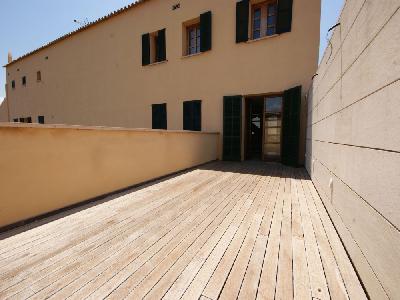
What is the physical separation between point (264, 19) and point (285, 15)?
870 mm

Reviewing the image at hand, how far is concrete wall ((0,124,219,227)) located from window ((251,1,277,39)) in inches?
203

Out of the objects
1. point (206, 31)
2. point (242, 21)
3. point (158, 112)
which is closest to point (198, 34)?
point (206, 31)

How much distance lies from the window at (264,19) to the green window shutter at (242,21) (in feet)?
1.22

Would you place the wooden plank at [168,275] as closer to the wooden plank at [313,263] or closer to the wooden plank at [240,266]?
the wooden plank at [240,266]

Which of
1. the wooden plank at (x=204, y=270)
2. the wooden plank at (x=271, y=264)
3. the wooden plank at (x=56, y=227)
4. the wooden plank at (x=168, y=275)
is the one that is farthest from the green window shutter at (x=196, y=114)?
the wooden plank at (x=204, y=270)

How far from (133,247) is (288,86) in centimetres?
641

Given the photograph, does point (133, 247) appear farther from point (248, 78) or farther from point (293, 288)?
point (248, 78)

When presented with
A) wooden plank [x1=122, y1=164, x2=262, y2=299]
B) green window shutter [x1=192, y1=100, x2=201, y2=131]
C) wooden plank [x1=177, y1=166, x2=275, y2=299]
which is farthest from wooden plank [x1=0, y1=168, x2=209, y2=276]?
green window shutter [x1=192, y1=100, x2=201, y2=131]

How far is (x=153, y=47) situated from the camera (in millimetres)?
9453

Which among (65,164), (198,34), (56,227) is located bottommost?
(56,227)

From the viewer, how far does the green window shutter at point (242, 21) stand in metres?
6.98

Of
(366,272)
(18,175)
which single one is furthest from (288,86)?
(18,175)

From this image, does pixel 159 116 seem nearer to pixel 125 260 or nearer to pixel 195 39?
pixel 195 39

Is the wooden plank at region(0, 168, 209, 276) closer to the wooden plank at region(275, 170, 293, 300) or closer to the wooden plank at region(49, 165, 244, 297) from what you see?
the wooden plank at region(49, 165, 244, 297)
